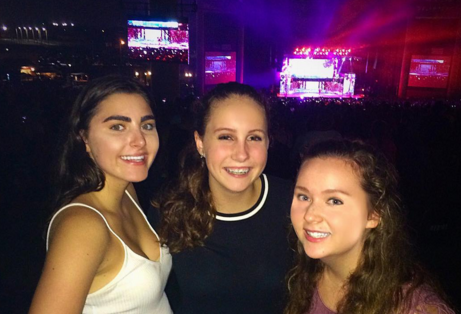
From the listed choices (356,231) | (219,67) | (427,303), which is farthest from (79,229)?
(219,67)

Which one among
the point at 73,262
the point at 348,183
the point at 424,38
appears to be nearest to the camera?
the point at 73,262

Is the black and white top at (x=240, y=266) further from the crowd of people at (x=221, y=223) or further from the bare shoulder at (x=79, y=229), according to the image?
the bare shoulder at (x=79, y=229)

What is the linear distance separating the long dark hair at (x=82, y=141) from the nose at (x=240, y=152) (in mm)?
607

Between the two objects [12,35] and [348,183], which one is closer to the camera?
[348,183]

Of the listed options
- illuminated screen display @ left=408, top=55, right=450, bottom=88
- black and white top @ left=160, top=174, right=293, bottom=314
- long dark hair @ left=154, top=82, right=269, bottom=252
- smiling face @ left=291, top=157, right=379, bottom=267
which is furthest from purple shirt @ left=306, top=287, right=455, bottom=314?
illuminated screen display @ left=408, top=55, right=450, bottom=88

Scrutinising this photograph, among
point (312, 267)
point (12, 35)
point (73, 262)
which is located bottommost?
point (312, 267)

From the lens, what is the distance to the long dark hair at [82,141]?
1756mm

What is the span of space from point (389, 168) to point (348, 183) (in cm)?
29

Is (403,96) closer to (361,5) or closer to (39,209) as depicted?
(361,5)

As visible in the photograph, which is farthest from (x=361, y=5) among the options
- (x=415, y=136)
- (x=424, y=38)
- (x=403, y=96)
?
(x=415, y=136)

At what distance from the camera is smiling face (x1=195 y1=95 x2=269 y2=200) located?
1804 mm

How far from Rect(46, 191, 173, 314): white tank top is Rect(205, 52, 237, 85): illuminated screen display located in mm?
17189

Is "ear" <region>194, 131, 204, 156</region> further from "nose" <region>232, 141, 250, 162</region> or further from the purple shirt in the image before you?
the purple shirt

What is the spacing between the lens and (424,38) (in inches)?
703
